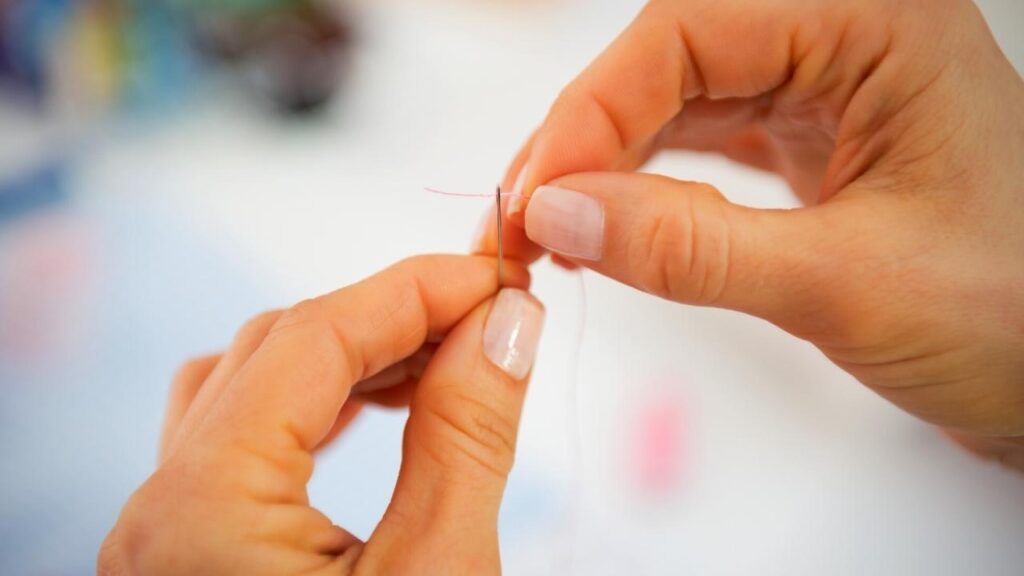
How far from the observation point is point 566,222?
103 centimetres

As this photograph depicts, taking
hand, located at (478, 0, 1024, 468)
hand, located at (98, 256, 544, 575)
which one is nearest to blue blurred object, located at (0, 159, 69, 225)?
hand, located at (98, 256, 544, 575)

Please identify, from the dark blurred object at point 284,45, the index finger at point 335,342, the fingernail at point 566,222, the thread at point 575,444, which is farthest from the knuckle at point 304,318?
the dark blurred object at point 284,45

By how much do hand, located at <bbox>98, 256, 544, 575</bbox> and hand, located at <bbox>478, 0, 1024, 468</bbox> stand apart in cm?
19

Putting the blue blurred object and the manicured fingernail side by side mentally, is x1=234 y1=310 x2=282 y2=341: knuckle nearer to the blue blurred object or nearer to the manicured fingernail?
the manicured fingernail

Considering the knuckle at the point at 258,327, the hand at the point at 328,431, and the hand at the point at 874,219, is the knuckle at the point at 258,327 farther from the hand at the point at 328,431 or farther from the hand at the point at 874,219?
the hand at the point at 874,219

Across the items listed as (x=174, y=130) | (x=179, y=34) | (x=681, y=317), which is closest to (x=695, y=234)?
(x=681, y=317)

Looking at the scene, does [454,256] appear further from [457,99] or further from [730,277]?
[457,99]

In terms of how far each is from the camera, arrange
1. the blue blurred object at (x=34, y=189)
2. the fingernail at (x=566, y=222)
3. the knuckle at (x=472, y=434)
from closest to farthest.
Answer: the knuckle at (x=472, y=434)
the fingernail at (x=566, y=222)
the blue blurred object at (x=34, y=189)

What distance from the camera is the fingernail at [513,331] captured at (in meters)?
0.99

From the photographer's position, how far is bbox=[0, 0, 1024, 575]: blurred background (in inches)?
55.9

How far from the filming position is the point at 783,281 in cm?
96

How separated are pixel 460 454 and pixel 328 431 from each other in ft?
0.55

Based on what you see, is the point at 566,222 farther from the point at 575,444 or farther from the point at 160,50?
the point at 160,50

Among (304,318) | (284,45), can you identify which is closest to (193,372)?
(304,318)
